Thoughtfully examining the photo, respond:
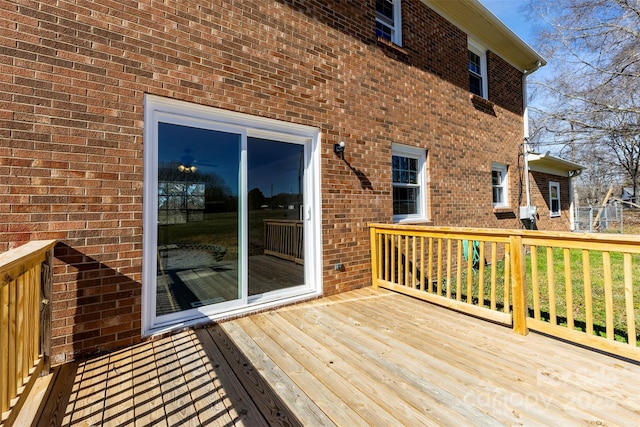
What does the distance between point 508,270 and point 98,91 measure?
13.8 ft

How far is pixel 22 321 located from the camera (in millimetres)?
1869

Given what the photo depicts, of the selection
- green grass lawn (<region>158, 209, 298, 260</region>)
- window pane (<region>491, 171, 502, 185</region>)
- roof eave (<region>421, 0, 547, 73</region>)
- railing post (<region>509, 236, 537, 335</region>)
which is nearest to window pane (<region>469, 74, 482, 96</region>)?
roof eave (<region>421, 0, 547, 73</region>)

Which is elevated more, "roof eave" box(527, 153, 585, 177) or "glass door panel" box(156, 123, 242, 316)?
"roof eave" box(527, 153, 585, 177)

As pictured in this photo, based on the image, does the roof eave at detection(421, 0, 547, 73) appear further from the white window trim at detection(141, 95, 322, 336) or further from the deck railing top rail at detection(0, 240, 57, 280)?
the deck railing top rail at detection(0, 240, 57, 280)

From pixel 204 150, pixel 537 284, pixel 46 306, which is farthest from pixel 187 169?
pixel 537 284

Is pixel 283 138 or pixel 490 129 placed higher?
pixel 490 129

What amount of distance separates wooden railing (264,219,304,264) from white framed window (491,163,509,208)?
5.90 m

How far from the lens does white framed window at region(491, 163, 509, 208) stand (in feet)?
25.7

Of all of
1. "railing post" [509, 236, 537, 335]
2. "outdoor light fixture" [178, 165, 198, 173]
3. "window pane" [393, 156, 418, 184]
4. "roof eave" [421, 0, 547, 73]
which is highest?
"roof eave" [421, 0, 547, 73]

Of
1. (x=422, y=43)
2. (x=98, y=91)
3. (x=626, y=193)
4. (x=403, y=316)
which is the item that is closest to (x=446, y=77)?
(x=422, y=43)

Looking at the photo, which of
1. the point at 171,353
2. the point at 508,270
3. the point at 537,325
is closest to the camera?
the point at 171,353

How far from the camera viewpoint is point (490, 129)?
7.41 metres

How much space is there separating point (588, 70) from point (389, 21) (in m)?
9.98

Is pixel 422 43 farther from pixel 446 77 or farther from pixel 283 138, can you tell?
pixel 283 138
